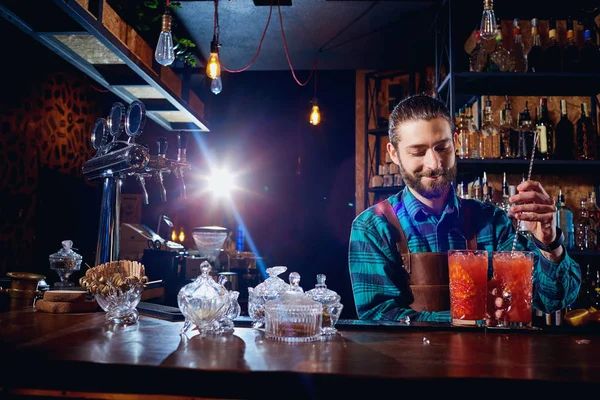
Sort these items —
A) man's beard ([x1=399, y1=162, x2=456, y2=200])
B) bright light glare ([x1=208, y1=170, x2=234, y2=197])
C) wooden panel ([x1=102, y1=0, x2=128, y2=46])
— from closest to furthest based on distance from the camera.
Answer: man's beard ([x1=399, y1=162, x2=456, y2=200]) → wooden panel ([x1=102, y1=0, x2=128, y2=46]) → bright light glare ([x1=208, y1=170, x2=234, y2=197])

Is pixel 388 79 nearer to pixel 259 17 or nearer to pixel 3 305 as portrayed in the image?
pixel 259 17

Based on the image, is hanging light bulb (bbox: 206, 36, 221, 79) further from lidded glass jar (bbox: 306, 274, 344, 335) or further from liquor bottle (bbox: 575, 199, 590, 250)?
liquor bottle (bbox: 575, 199, 590, 250)

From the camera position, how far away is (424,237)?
6.23ft

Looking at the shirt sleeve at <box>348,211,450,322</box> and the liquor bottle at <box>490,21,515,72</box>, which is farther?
the liquor bottle at <box>490,21,515,72</box>

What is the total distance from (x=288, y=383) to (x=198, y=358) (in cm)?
21

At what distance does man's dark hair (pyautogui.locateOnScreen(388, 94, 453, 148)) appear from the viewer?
1.79m

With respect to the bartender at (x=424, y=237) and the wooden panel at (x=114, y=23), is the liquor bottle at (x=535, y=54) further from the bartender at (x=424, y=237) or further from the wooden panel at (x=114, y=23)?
the wooden panel at (x=114, y=23)

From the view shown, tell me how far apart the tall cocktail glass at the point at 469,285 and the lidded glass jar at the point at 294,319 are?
0.42 meters

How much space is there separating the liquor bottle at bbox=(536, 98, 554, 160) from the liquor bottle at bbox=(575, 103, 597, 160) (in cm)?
19

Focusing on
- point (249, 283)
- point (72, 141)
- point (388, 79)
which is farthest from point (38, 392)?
point (388, 79)

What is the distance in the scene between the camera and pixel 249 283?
461cm

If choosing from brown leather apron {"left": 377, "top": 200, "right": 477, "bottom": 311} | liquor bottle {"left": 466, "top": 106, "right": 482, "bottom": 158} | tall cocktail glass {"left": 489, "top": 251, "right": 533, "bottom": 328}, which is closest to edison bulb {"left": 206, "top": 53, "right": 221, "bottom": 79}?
liquor bottle {"left": 466, "top": 106, "right": 482, "bottom": 158}

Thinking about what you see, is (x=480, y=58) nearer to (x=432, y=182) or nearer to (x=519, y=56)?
(x=519, y=56)

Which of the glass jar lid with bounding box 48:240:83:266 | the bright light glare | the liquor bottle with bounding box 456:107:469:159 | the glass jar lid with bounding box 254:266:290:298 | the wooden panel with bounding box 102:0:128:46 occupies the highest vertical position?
the wooden panel with bounding box 102:0:128:46
